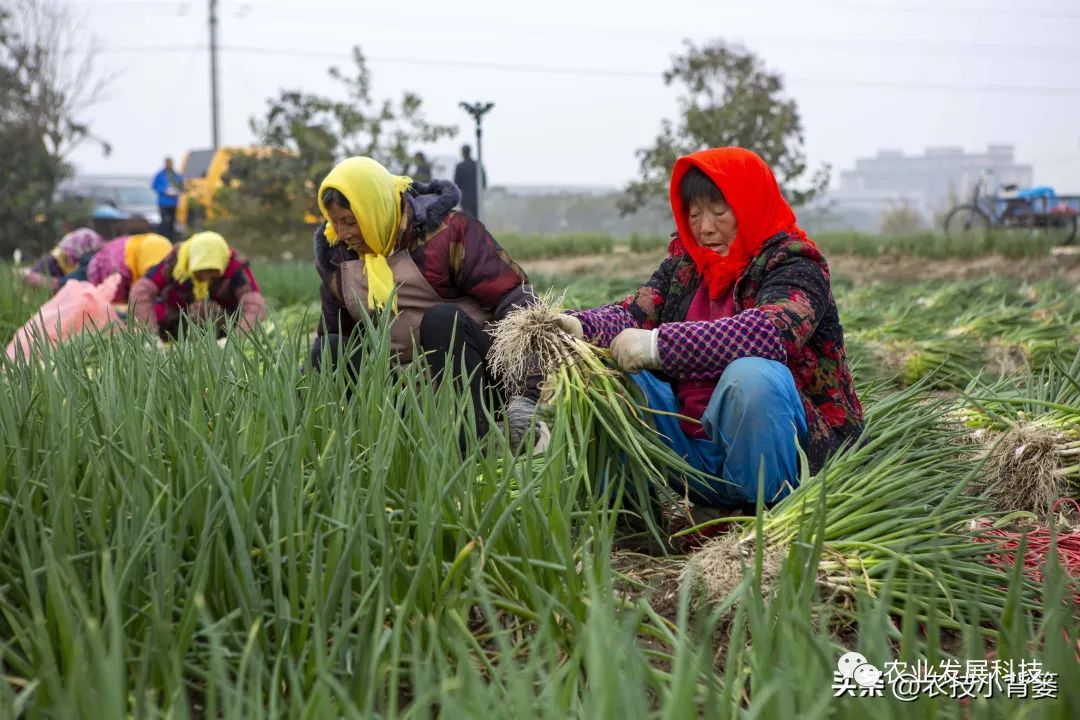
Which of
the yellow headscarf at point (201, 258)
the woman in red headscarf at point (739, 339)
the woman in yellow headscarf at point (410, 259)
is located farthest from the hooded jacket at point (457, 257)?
the yellow headscarf at point (201, 258)

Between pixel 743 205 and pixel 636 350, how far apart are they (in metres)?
0.40

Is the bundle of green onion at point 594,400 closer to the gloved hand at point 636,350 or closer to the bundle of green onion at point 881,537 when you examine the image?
the gloved hand at point 636,350

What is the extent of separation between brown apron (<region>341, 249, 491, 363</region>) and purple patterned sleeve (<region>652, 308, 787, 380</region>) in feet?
3.08

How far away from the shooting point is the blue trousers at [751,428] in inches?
75.5

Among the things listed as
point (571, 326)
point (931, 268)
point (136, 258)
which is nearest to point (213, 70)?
point (931, 268)

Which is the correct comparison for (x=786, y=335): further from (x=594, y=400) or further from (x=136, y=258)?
(x=136, y=258)

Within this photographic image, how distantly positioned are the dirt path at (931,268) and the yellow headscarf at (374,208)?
6.58 m

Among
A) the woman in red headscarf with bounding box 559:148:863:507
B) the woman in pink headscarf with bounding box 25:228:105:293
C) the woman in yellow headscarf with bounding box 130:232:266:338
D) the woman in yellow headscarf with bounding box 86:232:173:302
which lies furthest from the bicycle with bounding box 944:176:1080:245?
the woman in red headscarf with bounding box 559:148:863:507

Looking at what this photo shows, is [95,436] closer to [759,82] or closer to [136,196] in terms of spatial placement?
[759,82]

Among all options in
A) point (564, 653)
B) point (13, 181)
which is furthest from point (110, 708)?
point (13, 181)

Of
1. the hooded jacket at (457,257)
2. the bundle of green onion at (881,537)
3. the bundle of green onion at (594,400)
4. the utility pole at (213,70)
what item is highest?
the utility pole at (213,70)

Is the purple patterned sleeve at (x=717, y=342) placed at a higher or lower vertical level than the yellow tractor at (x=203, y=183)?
lower

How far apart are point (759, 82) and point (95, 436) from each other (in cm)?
1369

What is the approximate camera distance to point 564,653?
4.38ft
